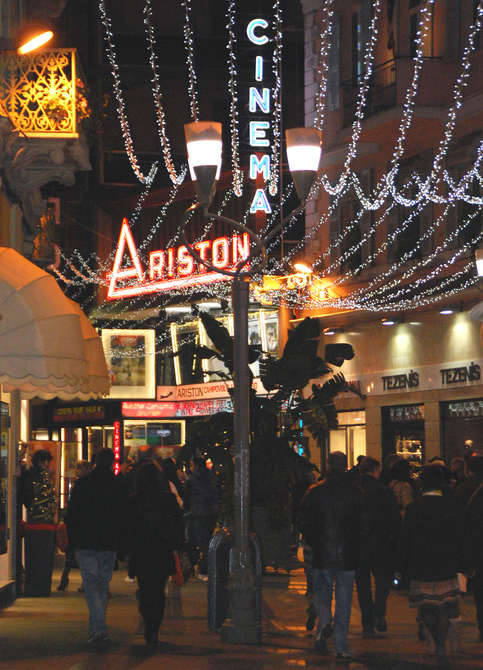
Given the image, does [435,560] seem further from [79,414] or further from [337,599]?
[79,414]

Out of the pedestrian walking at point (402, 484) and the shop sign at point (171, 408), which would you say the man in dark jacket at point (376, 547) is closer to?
the pedestrian walking at point (402, 484)

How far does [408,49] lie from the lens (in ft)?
102

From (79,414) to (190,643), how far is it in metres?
30.4

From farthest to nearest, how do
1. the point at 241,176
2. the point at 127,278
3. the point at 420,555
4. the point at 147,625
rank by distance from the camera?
the point at 127,278
the point at 241,176
the point at 147,625
the point at 420,555

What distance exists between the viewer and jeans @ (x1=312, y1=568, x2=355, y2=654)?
12.9 metres

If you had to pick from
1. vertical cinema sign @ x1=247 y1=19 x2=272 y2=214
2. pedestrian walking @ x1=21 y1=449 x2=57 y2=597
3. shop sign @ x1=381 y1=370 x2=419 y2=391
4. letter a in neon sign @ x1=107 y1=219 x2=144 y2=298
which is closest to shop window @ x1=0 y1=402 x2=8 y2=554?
pedestrian walking @ x1=21 y1=449 x2=57 y2=597

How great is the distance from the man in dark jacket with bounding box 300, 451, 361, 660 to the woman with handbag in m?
1.50

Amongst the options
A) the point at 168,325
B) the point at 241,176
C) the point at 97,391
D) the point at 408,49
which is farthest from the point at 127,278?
the point at 97,391

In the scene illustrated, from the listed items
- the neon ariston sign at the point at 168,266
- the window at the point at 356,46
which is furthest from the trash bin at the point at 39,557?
the neon ariston sign at the point at 168,266

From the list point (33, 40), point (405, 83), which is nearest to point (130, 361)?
point (405, 83)

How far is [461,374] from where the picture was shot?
1233 inches

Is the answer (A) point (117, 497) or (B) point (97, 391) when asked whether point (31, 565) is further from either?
(A) point (117, 497)

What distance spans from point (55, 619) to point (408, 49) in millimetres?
18651

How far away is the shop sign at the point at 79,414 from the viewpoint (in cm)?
4394
